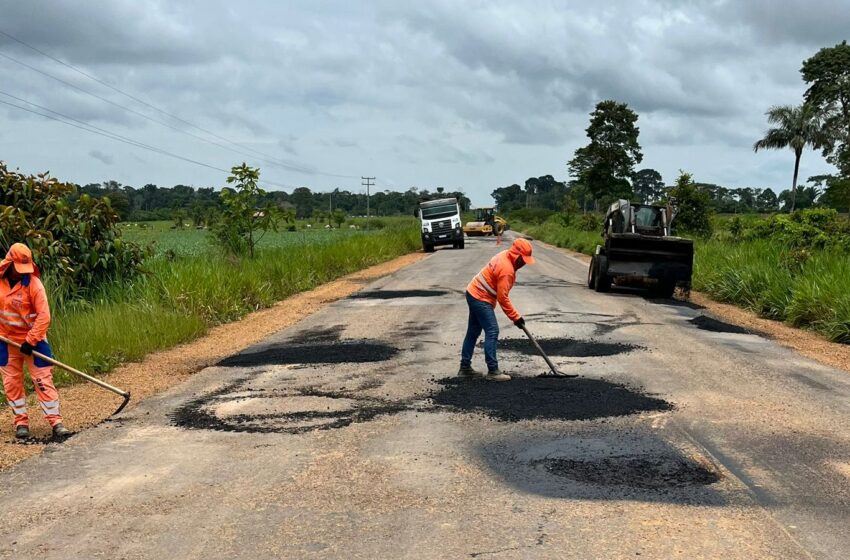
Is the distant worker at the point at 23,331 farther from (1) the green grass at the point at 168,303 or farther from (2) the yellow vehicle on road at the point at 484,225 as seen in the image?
(2) the yellow vehicle on road at the point at 484,225

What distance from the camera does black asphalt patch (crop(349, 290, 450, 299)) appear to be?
54.7 feet

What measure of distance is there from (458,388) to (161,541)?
4.05m

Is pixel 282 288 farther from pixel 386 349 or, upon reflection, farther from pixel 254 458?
pixel 254 458

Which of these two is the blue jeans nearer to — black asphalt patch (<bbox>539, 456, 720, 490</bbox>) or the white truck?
black asphalt patch (<bbox>539, 456, 720, 490</bbox>)

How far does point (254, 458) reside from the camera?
5.55m

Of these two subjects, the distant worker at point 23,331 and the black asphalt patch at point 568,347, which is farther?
the black asphalt patch at point 568,347

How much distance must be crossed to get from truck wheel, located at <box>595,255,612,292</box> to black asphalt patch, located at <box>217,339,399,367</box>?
7975 mm

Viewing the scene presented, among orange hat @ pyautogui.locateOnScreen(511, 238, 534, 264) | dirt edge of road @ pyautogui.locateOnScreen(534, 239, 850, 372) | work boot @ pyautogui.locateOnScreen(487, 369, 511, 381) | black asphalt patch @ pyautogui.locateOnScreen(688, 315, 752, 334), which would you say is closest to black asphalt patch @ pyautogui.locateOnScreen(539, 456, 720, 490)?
work boot @ pyautogui.locateOnScreen(487, 369, 511, 381)

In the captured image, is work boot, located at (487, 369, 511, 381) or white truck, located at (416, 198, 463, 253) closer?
work boot, located at (487, 369, 511, 381)

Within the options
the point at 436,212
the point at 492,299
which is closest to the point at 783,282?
the point at 492,299

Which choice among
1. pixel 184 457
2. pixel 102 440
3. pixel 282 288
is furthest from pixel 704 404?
pixel 282 288

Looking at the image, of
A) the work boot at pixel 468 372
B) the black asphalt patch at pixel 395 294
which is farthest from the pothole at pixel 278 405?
the black asphalt patch at pixel 395 294

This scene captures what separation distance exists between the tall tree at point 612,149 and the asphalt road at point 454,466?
48.3 m

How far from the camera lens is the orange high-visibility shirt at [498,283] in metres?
7.94
